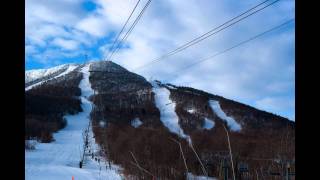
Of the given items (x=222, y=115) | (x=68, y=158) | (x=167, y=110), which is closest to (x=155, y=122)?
(x=167, y=110)

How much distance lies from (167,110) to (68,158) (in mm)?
41451

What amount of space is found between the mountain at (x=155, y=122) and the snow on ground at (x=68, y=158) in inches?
39.3

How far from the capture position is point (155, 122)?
56938 mm

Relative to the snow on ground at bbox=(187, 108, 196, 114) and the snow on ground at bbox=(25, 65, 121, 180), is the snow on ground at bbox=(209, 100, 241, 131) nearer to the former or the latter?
the snow on ground at bbox=(187, 108, 196, 114)

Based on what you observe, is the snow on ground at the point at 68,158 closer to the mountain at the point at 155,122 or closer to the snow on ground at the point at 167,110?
the mountain at the point at 155,122

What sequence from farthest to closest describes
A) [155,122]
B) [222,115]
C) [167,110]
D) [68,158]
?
[167,110]
[222,115]
[155,122]
[68,158]

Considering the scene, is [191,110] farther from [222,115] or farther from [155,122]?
[155,122]

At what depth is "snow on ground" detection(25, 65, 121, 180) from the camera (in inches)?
708

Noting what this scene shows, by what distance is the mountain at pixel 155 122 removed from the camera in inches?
962

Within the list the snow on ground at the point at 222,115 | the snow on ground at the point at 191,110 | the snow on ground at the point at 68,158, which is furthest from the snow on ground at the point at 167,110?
the snow on ground at the point at 68,158

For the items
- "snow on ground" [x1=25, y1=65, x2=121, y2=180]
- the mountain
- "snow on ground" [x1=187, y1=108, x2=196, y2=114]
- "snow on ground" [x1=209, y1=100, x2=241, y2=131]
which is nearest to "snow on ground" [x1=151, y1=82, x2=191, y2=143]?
the mountain

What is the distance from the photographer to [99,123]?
5384cm
